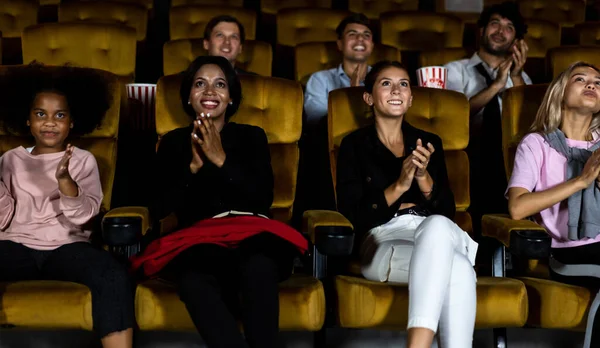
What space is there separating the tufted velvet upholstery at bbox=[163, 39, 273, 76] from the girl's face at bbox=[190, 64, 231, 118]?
0.90m

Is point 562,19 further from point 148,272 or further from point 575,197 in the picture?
point 148,272

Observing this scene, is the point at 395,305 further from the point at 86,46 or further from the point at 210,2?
the point at 210,2

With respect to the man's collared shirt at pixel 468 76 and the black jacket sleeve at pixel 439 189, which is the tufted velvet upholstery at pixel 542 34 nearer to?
the man's collared shirt at pixel 468 76

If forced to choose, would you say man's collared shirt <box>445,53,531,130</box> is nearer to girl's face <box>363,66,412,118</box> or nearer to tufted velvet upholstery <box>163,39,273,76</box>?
tufted velvet upholstery <box>163,39,273,76</box>

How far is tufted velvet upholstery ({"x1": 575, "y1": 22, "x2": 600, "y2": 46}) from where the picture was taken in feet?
11.1

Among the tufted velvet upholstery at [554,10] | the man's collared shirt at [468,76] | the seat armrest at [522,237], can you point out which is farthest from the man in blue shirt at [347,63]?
the tufted velvet upholstery at [554,10]

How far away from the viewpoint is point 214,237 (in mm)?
1611

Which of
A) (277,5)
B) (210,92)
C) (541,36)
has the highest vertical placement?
(277,5)

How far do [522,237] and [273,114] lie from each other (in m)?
0.68

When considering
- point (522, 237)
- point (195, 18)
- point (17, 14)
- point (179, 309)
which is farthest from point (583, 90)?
point (17, 14)

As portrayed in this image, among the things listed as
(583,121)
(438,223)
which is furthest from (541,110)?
(438,223)

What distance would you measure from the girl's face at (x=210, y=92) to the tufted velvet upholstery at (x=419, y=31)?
1564 mm

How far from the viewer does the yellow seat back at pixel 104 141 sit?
6.27 feet

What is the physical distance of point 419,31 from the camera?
11.1 ft
